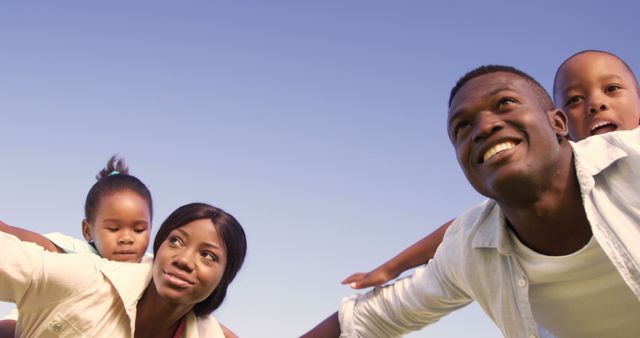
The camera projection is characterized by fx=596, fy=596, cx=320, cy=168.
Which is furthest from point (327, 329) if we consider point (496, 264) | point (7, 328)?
point (7, 328)

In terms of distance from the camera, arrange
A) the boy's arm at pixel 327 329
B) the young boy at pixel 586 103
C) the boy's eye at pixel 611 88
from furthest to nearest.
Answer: the boy's eye at pixel 611 88 < the young boy at pixel 586 103 < the boy's arm at pixel 327 329

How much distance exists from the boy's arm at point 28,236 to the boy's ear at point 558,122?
3.85m

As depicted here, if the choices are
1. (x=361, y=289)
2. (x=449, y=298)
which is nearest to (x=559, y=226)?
(x=449, y=298)

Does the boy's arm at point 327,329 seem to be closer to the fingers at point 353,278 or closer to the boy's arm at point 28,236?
the fingers at point 353,278

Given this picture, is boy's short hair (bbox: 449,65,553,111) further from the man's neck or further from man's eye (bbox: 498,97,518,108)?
the man's neck

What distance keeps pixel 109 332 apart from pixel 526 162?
9.90 ft

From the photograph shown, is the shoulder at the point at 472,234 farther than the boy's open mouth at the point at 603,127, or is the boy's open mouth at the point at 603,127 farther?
the boy's open mouth at the point at 603,127

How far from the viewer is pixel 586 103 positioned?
477 cm

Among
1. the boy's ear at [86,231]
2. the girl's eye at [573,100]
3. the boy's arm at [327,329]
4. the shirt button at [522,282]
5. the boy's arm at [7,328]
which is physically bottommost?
the boy's arm at [7,328]

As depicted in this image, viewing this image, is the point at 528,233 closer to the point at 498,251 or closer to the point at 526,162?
the point at 498,251

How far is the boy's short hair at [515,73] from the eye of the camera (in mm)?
3746

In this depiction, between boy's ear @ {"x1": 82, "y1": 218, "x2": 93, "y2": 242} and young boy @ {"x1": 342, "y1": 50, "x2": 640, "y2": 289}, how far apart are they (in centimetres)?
281

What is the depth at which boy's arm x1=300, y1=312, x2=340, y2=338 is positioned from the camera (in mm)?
4414

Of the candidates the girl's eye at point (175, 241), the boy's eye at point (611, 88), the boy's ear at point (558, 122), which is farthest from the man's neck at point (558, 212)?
the girl's eye at point (175, 241)
